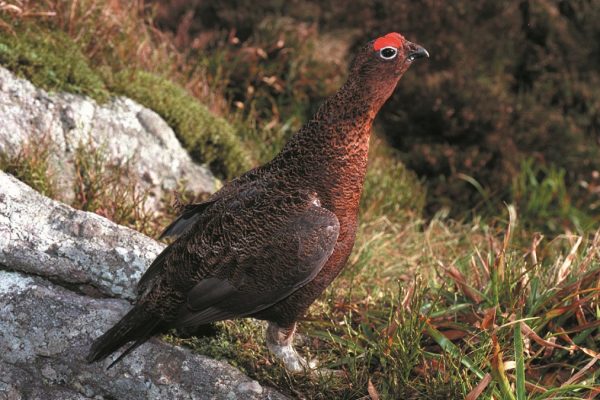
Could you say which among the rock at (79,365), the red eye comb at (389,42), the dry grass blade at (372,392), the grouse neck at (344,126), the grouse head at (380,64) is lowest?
the rock at (79,365)

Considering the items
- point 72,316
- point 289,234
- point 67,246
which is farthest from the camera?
point 67,246

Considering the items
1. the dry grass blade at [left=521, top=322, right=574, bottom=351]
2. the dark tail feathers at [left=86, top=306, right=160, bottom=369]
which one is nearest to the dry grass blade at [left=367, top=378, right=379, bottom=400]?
the dry grass blade at [left=521, top=322, right=574, bottom=351]

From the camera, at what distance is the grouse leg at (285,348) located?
3.68 metres

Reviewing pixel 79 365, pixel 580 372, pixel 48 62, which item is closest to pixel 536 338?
pixel 580 372

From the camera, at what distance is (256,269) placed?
10.9 ft

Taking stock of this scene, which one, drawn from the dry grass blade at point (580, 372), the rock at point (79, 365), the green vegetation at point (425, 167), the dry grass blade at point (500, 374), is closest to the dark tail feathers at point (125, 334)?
the rock at point (79, 365)

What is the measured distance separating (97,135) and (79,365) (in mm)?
1940

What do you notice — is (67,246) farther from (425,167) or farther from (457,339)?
(425,167)

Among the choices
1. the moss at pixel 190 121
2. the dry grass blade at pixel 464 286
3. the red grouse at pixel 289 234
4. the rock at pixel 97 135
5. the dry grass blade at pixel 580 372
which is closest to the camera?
the red grouse at pixel 289 234

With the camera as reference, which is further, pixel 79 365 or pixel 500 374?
pixel 79 365

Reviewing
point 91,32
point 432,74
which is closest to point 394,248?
point 432,74

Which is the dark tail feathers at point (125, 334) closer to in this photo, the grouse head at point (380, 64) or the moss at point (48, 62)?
the grouse head at point (380, 64)

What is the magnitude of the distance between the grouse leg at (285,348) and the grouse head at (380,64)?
1.20 m

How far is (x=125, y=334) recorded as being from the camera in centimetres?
339
